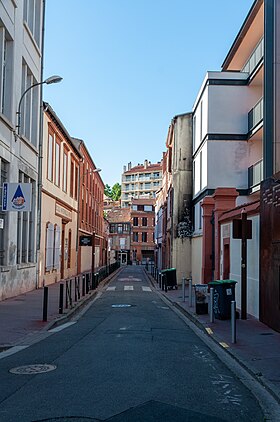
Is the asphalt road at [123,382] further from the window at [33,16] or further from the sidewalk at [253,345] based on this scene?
the window at [33,16]

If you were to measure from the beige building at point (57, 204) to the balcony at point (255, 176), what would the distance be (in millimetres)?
10789

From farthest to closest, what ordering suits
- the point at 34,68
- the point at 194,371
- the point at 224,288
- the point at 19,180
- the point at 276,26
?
the point at 34,68
the point at 19,180
the point at 276,26
the point at 224,288
the point at 194,371

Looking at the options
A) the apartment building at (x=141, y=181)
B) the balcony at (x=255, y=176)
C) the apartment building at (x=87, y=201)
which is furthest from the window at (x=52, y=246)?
the apartment building at (x=141, y=181)

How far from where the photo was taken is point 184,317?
16.2 meters

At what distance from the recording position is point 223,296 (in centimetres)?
1443

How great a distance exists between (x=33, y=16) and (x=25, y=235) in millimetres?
9920

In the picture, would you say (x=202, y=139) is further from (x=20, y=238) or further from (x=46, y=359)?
(x=46, y=359)

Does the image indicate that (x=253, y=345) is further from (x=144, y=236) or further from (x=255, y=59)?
(x=144, y=236)

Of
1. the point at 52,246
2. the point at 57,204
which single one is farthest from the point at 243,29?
the point at 52,246

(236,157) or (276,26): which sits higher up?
(276,26)

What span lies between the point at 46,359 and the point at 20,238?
13.7 metres

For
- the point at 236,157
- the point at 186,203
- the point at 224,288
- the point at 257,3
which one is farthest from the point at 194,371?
the point at 186,203

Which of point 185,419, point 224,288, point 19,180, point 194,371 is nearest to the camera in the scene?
point 185,419

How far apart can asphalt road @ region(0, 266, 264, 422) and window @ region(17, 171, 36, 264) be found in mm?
10989
